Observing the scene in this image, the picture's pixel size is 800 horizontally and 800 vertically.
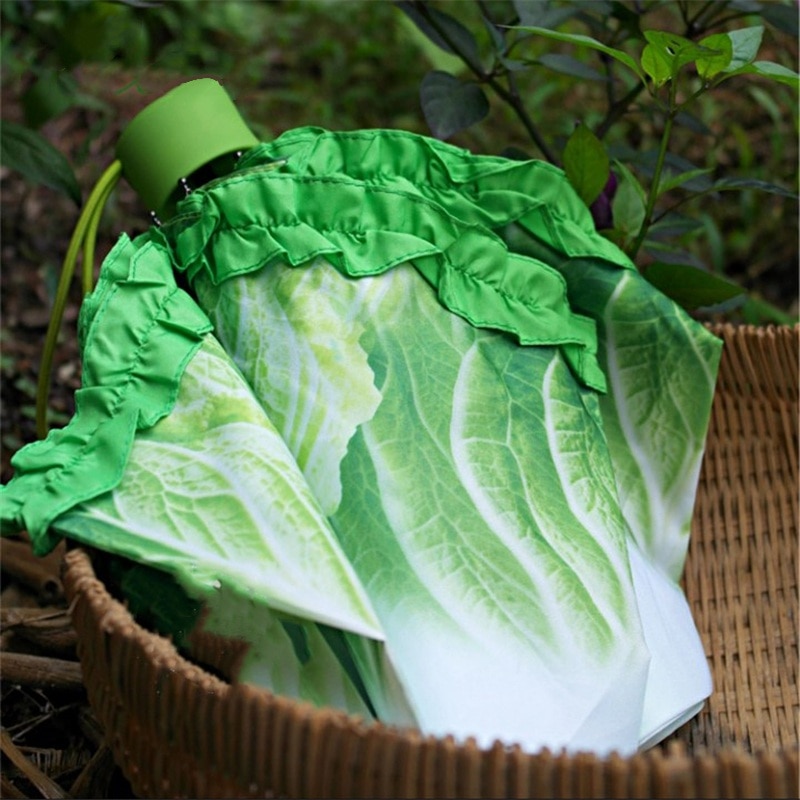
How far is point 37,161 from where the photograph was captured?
0.94m

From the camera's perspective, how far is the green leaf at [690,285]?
83 centimetres

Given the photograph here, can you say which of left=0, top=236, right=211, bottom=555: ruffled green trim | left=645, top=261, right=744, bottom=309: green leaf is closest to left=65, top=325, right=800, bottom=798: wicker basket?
left=0, top=236, right=211, bottom=555: ruffled green trim

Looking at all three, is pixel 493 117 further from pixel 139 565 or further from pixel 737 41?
pixel 139 565

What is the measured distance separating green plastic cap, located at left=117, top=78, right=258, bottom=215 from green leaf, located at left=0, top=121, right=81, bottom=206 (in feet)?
0.68

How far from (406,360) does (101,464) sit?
0.20m

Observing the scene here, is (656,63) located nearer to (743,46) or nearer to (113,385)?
(743,46)

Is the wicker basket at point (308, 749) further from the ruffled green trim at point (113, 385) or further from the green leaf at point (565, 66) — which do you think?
the green leaf at point (565, 66)

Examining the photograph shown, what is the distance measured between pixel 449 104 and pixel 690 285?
0.83ft

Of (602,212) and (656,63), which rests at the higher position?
(656,63)

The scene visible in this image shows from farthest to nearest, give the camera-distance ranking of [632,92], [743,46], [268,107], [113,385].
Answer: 1. [268,107]
2. [632,92]
3. [743,46]
4. [113,385]

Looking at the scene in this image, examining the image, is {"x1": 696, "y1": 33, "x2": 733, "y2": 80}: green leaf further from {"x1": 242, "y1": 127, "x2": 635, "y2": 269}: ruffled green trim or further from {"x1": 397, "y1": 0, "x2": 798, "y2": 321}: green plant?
{"x1": 242, "y1": 127, "x2": 635, "y2": 269}: ruffled green trim

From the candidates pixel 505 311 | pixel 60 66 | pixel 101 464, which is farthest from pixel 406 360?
pixel 60 66

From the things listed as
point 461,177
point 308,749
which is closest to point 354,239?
point 461,177

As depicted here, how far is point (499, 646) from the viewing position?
0.58 m
